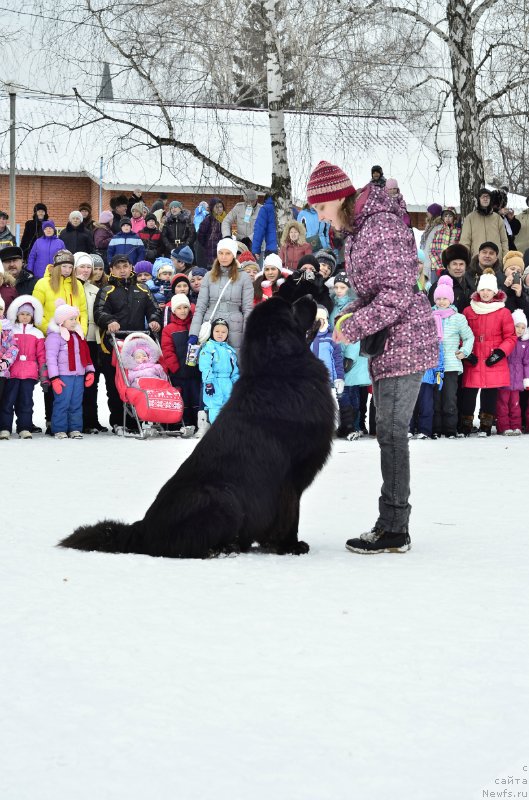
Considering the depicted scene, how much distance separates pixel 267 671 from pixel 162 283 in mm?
8637

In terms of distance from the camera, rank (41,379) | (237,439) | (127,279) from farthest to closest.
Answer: (127,279) < (41,379) < (237,439)

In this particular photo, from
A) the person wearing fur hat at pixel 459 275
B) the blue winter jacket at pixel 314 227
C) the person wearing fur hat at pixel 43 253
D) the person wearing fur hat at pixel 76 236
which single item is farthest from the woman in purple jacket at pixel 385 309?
the person wearing fur hat at pixel 76 236

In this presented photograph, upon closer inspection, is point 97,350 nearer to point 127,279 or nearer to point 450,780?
point 127,279

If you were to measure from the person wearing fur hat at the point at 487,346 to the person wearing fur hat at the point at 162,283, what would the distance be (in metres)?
3.14

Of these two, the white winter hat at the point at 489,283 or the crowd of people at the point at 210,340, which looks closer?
the crowd of people at the point at 210,340

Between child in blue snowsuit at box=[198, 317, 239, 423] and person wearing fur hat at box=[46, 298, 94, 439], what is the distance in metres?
1.02

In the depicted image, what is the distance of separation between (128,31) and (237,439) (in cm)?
1061

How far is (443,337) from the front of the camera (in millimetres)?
9508

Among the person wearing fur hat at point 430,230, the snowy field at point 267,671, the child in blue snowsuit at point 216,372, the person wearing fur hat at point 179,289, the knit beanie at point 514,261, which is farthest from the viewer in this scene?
the person wearing fur hat at point 430,230

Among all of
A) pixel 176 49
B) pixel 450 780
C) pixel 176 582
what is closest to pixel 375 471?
pixel 176 582

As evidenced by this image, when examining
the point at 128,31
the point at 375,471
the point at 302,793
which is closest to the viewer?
the point at 302,793

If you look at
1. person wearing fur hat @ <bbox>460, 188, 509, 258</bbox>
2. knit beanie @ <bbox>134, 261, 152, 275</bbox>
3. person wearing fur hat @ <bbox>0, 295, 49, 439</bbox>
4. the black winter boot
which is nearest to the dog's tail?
person wearing fur hat @ <bbox>0, 295, 49, 439</bbox>

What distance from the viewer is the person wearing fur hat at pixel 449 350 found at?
9492 millimetres

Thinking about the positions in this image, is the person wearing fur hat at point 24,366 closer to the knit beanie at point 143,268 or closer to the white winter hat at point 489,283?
the knit beanie at point 143,268
